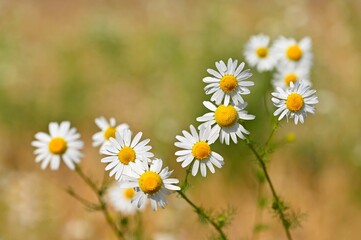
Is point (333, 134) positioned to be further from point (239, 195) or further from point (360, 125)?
point (239, 195)

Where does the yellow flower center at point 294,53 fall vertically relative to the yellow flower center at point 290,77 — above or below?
above

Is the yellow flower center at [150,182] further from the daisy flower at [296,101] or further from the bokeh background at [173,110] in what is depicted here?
the bokeh background at [173,110]

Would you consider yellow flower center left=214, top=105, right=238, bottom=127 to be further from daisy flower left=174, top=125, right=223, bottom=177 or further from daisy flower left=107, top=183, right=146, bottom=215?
daisy flower left=107, top=183, right=146, bottom=215

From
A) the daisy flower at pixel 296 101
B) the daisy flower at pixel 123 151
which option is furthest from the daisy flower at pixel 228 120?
the daisy flower at pixel 123 151

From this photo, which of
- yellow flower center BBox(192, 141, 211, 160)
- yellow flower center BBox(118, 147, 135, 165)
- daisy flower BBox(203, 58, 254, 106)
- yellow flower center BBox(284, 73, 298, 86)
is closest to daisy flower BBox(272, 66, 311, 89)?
yellow flower center BBox(284, 73, 298, 86)

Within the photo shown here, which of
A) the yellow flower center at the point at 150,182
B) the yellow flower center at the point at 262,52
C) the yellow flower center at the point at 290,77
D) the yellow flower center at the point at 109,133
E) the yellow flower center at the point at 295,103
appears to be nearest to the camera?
the yellow flower center at the point at 150,182

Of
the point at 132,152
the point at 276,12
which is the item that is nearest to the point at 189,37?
the point at 276,12

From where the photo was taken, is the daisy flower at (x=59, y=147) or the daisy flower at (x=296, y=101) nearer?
the daisy flower at (x=296, y=101)
